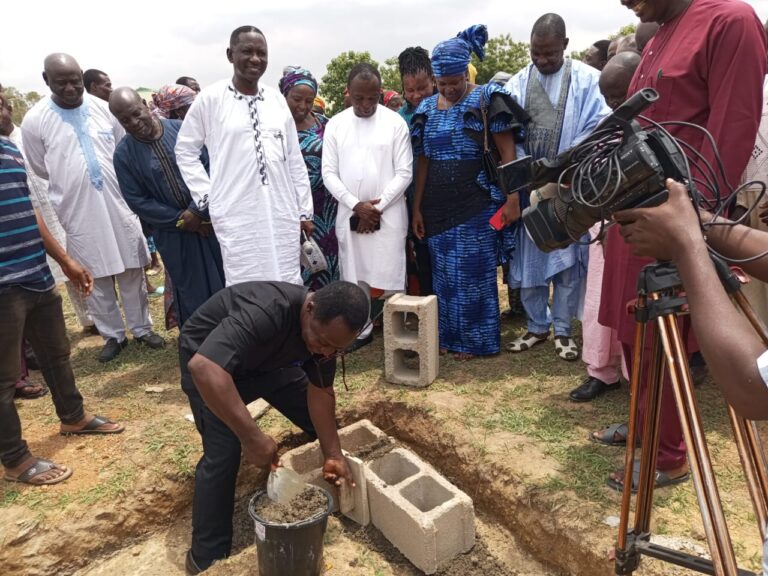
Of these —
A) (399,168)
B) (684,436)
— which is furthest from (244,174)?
(684,436)

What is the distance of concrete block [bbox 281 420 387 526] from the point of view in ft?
9.32

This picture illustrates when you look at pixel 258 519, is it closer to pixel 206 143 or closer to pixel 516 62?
pixel 206 143

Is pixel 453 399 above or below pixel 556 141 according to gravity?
below

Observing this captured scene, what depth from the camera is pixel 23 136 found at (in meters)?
4.29

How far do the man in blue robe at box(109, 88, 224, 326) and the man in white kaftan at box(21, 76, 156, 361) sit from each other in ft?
1.40

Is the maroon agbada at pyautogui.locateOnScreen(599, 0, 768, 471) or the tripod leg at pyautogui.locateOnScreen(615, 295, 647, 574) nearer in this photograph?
the tripod leg at pyautogui.locateOnScreen(615, 295, 647, 574)

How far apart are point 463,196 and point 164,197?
211 cm

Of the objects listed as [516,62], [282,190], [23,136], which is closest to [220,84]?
[282,190]

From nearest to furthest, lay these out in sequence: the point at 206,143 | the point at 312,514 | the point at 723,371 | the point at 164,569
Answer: the point at 723,371 → the point at 312,514 → the point at 164,569 → the point at 206,143

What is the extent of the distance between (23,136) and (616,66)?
13.5 ft

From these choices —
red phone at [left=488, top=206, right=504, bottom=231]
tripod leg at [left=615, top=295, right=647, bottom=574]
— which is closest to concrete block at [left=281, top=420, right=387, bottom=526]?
tripod leg at [left=615, top=295, right=647, bottom=574]

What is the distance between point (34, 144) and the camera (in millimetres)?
4266

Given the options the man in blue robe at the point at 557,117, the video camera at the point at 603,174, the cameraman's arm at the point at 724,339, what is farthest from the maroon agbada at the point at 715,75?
the man in blue robe at the point at 557,117

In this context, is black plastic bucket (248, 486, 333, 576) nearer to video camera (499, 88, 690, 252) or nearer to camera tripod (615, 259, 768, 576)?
camera tripod (615, 259, 768, 576)
